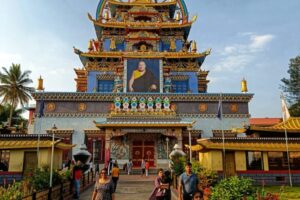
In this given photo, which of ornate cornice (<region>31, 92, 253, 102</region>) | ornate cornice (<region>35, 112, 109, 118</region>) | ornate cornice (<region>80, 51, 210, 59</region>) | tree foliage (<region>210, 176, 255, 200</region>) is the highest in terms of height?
ornate cornice (<region>80, 51, 210, 59</region>)

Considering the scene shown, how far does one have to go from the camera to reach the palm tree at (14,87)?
4416 centimetres

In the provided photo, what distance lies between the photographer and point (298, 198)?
39.8 ft

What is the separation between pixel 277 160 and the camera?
18.3 metres

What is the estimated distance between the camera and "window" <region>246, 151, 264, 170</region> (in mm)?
18188

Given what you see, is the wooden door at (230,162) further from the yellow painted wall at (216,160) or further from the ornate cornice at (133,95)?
the ornate cornice at (133,95)

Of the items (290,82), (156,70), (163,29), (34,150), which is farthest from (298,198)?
(290,82)

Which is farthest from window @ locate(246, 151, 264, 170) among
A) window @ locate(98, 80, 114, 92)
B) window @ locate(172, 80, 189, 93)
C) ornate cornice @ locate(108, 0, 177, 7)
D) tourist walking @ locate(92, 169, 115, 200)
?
ornate cornice @ locate(108, 0, 177, 7)

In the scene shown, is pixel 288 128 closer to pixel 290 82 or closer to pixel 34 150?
pixel 34 150

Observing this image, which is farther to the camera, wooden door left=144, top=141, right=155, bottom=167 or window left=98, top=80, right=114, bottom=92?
window left=98, top=80, right=114, bottom=92

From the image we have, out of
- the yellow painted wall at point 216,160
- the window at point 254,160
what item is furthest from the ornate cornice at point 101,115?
the yellow painted wall at point 216,160

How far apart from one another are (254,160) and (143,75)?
670 inches

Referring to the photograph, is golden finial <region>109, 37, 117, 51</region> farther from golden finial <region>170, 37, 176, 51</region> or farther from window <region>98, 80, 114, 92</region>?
golden finial <region>170, 37, 176, 51</region>

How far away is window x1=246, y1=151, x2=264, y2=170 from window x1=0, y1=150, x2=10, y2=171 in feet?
50.8

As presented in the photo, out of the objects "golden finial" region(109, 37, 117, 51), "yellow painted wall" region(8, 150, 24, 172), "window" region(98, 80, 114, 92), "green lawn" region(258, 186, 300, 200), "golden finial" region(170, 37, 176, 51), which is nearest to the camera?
"green lawn" region(258, 186, 300, 200)
